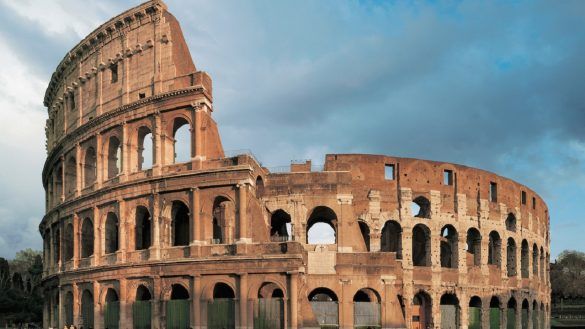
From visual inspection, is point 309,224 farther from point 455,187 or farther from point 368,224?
point 455,187

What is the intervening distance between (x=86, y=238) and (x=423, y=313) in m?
19.6

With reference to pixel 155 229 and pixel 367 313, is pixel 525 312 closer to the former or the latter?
pixel 367 313

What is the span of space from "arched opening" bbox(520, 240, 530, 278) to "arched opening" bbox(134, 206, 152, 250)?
83.3 ft

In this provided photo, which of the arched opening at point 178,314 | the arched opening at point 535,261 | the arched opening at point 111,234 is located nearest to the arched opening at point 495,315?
the arched opening at point 535,261

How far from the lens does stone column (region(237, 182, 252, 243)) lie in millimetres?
32281

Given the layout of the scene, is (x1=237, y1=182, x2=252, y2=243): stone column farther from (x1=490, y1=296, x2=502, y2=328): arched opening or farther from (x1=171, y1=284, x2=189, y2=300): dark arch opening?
(x1=490, y1=296, x2=502, y2=328): arched opening

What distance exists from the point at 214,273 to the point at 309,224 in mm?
8483

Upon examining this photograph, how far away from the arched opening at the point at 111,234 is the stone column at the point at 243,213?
28.0 feet

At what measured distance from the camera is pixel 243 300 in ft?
104

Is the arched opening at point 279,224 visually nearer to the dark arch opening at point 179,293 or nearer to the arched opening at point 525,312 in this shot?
the dark arch opening at point 179,293

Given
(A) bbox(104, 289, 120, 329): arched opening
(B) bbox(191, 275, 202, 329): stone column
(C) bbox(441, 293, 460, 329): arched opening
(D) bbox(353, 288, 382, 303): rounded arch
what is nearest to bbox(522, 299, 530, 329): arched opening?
(C) bbox(441, 293, 460, 329): arched opening

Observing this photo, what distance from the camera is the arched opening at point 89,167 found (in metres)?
40.0

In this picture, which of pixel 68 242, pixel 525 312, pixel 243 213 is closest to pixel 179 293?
pixel 243 213

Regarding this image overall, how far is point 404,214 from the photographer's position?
39344mm
